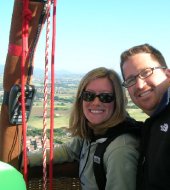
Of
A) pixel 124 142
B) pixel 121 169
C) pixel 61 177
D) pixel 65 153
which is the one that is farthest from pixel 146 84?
pixel 61 177

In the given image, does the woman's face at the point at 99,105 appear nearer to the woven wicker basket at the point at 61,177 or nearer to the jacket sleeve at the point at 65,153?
the jacket sleeve at the point at 65,153

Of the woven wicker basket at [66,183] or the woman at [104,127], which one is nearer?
the woman at [104,127]

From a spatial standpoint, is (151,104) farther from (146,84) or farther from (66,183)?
(66,183)

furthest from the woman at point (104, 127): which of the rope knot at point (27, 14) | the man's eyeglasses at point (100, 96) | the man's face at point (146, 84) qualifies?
the rope knot at point (27, 14)

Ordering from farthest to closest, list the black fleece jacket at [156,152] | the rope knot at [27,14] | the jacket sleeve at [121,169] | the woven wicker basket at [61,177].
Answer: the woven wicker basket at [61,177]
the rope knot at [27,14]
the jacket sleeve at [121,169]
the black fleece jacket at [156,152]

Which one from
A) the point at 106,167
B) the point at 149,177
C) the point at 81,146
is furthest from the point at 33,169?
the point at 149,177

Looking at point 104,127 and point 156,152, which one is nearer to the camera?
point 156,152

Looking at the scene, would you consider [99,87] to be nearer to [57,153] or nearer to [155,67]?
[155,67]
